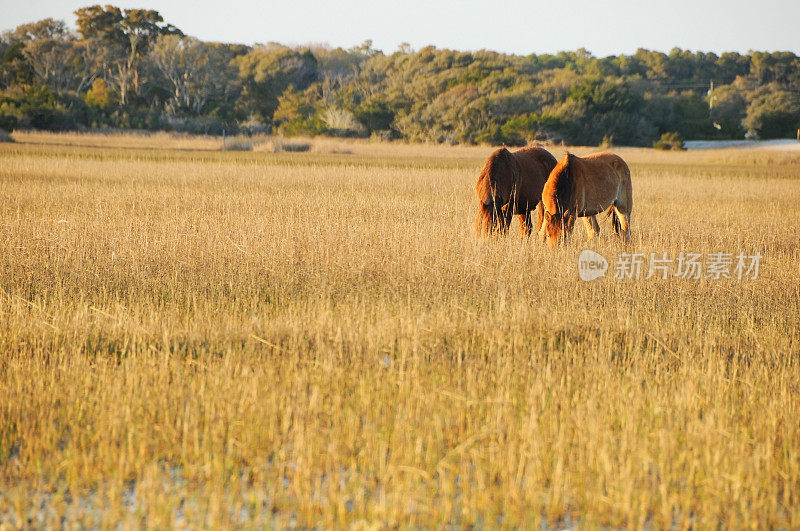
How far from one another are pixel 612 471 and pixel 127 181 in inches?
730

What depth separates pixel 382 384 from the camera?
17.6ft

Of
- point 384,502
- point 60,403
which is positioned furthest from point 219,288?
point 384,502

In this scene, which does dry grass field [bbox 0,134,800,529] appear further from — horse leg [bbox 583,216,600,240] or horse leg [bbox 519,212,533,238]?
horse leg [bbox 519,212,533,238]

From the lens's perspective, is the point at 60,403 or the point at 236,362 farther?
the point at 236,362

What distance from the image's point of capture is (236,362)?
5.80 meters

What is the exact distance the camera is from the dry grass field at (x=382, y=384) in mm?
3893

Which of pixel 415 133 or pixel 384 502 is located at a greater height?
pixel 415 133

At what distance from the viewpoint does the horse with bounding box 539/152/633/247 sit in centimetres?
977

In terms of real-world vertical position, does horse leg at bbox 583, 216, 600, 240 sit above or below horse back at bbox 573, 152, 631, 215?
below

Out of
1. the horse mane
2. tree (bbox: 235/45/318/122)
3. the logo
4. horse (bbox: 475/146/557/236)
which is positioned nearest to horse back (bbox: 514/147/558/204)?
horse (bbox: 475/146/557/236)

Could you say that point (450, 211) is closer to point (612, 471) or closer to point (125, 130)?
point (612, 471)

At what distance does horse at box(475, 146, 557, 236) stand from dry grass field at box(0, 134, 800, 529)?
38 centimetres

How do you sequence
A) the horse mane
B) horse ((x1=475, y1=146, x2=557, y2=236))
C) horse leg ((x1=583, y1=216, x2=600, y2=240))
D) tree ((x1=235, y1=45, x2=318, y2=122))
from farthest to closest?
tree ((x1=235, y1=45, x2=318, y2=122)), horse leg ((x1=583, y1=216, x2=600, y2=240)), horse ((x1=475, y1=146, x2=557, y2=236)), the horse mane
